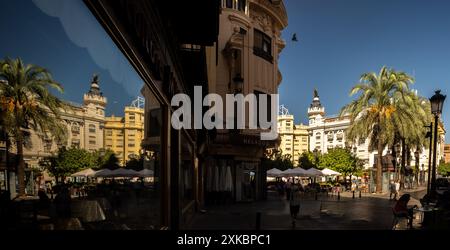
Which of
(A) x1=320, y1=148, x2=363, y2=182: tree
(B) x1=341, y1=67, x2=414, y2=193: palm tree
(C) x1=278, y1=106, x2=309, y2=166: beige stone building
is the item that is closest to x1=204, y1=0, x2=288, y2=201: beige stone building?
(B) x1=341, y1=67, x2=414, y2=193: palm tree

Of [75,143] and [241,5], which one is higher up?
[241,5]

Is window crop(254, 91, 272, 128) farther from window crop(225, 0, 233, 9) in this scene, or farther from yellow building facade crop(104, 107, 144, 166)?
yellow building facade crop(104, 107, 144, 166)

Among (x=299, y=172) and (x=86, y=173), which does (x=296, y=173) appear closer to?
(x=299, y=172)

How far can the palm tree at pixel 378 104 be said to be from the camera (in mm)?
28516

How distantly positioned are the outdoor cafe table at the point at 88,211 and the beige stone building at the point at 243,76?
1870cm

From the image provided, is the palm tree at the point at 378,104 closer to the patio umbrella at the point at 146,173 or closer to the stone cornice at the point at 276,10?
the stone cornice at the point at 276,10

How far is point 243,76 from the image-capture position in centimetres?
2441

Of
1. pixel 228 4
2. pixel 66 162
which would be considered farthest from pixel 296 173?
pixel 66 162

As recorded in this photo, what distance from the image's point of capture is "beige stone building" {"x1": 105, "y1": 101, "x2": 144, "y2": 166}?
3.36 metres

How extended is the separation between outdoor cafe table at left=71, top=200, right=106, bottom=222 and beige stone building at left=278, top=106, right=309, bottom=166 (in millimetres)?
121902

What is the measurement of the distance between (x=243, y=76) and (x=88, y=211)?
22.1 metres

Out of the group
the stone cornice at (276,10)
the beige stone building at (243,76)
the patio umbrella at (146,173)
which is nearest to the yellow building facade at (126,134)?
the patio umbrella at (146,173)

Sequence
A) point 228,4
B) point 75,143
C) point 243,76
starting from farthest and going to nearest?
point 228,4 < point 243,76 < point 75,143

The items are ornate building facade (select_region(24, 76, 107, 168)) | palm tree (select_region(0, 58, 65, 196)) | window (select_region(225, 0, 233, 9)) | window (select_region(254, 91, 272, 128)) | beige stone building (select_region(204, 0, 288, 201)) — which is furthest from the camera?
window (select_region(254, 91, 272, 128))
